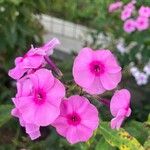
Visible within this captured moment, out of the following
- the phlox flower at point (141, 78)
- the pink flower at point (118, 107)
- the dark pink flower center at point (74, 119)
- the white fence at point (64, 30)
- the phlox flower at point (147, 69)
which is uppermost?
the pink flower at point (118, 107)

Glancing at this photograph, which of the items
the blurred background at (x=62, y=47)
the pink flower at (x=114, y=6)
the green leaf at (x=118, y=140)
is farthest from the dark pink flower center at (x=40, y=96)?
the pink flower at (x=114, y=6)

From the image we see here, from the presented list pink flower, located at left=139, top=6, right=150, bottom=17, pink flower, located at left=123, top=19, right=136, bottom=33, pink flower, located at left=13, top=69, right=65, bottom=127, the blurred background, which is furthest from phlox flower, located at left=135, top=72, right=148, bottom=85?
pink flower, located at left=13, top=69, right=65, bottom=127

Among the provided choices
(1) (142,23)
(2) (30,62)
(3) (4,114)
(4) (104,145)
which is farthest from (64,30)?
(2) (30,62)

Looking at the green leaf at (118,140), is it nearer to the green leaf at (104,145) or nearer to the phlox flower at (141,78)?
the green leaf at (104,145)

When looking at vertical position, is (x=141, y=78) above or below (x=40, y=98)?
below

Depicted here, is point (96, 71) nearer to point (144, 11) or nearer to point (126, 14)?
point (144, 11)

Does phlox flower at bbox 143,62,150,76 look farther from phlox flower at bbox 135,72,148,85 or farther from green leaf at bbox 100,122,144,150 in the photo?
green leaf at bbox 100,122,144,150

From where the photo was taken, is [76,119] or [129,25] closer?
[76,119]
